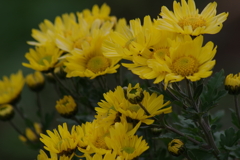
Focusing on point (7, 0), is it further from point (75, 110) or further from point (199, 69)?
point (199, 69)

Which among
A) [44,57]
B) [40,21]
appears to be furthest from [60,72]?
[40,21]

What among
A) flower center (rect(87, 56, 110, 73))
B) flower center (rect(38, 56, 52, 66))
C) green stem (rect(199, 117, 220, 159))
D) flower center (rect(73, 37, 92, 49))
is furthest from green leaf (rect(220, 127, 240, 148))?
flower center (rect(38, 56, 52, 66))

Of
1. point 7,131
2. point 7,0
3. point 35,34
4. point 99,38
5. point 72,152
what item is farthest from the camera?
point 7,0

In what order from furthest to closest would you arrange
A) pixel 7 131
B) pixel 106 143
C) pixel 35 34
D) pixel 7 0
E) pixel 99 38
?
pixel 7 0, pixel 7 131, pixel 35 34, pixel 99 38, pixel 106 143

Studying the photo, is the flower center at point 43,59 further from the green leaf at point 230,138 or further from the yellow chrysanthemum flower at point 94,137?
the green leaf at point 230,138

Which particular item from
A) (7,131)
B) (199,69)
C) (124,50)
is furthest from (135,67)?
(7,131)

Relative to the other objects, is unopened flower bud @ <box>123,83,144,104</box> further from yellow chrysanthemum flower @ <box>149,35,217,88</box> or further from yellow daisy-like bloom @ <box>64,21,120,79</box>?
yellow daisy-like bloom @ <box>64,21,120,79</box>
